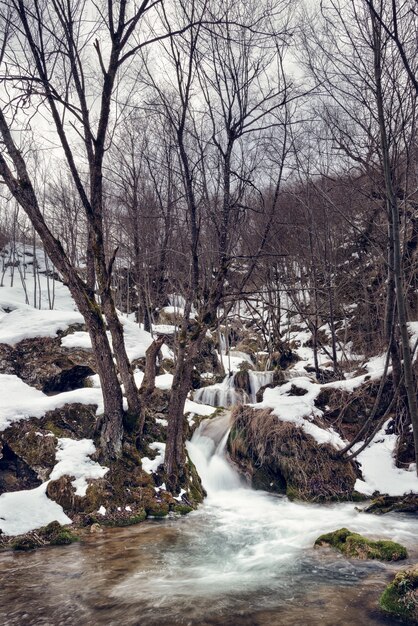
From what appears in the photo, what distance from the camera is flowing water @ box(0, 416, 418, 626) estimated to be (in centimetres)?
438

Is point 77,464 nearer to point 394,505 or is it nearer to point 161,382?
point 161,382

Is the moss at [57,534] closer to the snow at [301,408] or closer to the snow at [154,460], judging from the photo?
the snow at [154,460]

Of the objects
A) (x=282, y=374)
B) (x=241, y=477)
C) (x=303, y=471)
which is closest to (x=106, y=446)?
(x=241, y=477)

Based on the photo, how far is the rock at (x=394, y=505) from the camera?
795cm

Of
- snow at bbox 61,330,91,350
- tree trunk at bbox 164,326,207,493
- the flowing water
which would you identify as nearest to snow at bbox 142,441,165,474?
tree trunk at bbox 164,326,207,493

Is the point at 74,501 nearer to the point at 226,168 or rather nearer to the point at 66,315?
the point at 226,168

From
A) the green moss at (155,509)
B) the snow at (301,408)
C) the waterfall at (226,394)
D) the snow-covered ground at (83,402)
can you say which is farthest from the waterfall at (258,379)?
the green moss at (155,509)

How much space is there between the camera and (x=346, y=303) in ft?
69.0

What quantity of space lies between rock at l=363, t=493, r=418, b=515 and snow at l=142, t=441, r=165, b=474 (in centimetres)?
385

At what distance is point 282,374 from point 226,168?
944cm

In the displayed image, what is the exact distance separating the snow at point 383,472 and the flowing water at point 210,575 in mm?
1002

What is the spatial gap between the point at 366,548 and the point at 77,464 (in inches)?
193

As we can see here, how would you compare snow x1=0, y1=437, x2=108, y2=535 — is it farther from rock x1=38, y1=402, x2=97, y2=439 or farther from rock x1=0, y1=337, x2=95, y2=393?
rock x1=0, y1=337, x2=95, y2=393

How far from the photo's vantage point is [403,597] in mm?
4277
